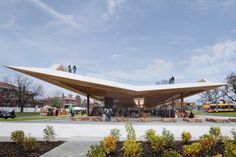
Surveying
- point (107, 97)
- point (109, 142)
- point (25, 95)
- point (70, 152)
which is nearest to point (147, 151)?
point (109, 142)

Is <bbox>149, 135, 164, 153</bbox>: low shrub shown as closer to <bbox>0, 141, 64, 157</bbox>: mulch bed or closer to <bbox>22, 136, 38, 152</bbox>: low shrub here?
<bbox>0, 141, 64, 157</bbox>: mulch bed

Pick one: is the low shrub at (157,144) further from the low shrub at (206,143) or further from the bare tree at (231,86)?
the bare tree at (231,86)

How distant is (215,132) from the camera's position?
10883 mm

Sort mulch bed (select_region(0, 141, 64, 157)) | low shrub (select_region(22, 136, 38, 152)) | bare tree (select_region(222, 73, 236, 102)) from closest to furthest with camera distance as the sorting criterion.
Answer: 1. mulch bed (select_region(0, 141, 64, 157))
2. low shrub (select_region(22, 136, 38, 152))
3. bare tree (select_region(222, 73, 236, 102))

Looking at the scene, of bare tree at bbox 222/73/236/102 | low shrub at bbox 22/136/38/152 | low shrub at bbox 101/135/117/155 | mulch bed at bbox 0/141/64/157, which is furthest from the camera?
bare tree at bbox 222/73/236/102

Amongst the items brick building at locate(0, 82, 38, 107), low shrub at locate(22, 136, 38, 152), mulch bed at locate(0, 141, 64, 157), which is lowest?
mulch bed at locate(0, 141, 64, 157)

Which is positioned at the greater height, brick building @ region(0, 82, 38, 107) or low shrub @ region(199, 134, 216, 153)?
brick building @ region(0, 82, 38, 107)

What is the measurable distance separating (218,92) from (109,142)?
82286mm

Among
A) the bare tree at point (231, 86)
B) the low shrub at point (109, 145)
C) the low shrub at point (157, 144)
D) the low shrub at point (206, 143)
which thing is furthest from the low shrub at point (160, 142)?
the bare tree at point (231, 86)

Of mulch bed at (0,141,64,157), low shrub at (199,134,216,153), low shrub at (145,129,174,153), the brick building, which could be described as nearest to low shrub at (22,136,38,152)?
mulch bed at (0,141,64,157)

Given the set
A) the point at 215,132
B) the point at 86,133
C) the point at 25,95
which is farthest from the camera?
the point at 25,95

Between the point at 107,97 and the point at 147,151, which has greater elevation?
the point at 107,97

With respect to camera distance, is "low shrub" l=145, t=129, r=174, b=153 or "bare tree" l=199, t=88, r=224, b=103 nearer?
"low shrub" l=145, t=129, r=174, b=153

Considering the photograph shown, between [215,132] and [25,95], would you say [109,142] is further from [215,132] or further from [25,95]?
[25,95]
